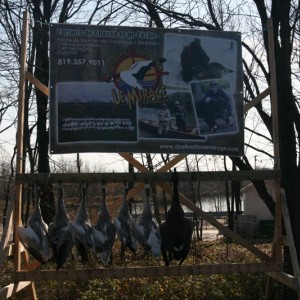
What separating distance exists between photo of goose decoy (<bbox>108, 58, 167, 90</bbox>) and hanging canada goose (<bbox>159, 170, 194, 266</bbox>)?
136 centimetres

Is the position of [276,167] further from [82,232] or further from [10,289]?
[10,289]

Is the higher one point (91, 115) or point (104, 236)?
point (91, 115)

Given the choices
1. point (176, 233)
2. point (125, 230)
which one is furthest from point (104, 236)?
point (176, 233)

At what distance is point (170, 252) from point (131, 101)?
166 cm

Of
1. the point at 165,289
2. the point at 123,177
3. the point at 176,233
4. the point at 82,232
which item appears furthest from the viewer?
the point at 165,289

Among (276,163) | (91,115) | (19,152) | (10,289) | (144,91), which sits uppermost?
(144,91)

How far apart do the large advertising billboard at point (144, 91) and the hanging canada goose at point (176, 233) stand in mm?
829

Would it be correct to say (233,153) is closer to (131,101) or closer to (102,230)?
(131,101)

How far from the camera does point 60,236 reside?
449 cm

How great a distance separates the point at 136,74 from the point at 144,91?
206mm

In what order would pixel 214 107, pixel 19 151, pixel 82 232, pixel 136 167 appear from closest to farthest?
pixel 82 232, pixel 19 151, pixel 214 107, pixel 136 167

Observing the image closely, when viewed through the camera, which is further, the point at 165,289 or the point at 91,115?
the point at 165,289

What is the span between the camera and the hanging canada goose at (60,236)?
4484 millimetres

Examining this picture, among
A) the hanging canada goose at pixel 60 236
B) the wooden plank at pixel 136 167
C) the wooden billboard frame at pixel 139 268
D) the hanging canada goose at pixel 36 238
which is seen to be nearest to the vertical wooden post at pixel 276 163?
the wooden billboard frame at pixel 139 268
